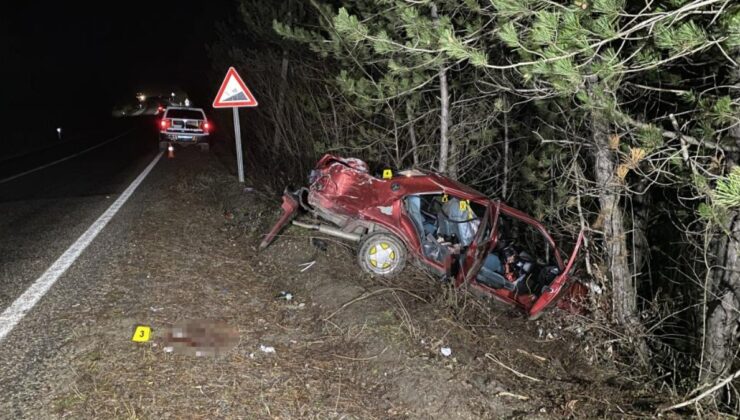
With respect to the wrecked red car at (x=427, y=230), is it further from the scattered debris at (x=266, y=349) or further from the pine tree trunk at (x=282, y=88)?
the pine tree trunk at (x=282, y=88)

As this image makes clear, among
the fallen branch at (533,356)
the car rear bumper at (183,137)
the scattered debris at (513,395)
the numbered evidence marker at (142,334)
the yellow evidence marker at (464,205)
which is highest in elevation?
the yellow evidence marker at (464,205)

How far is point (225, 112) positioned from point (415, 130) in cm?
1664

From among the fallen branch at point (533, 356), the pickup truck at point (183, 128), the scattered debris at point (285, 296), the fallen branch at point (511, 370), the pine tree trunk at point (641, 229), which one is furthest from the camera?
the pickup truck at point (183, 128)

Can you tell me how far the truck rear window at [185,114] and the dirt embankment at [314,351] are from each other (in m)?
11.4

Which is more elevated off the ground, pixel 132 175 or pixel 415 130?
pixel 415 130

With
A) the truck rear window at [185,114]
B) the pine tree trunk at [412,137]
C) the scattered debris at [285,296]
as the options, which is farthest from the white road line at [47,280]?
the truck rear window at [185,114]

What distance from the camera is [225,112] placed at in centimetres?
2406

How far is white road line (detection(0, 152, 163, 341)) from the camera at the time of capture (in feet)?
14.6

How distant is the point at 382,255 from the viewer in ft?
20.2

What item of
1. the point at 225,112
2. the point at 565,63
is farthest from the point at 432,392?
the point at 225,112

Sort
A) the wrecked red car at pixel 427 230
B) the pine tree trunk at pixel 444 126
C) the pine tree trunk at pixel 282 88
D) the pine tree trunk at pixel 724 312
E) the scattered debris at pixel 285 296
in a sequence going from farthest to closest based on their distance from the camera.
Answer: the pine tree trunk at pixel 282 88 → the pine tree trunk at pixel 444 126 → the wrecked red car at pixel 427 230 → the scattered debris at pixel 285 296 → the pine tree trunk at pixel 724 312

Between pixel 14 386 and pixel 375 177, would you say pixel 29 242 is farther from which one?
pixel 375 177

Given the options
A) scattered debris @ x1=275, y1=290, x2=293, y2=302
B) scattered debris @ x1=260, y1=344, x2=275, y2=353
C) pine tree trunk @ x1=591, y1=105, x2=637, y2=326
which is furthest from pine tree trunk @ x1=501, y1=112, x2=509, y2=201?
scattered debris @ x1=260, y1=344, x2=275, y2=353

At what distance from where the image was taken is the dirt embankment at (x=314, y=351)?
12.0 feet
